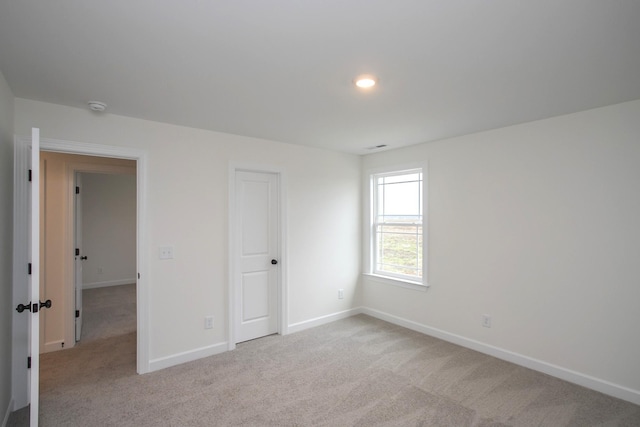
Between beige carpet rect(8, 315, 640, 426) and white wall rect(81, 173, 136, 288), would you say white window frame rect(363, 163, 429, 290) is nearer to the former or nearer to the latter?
beige carpet rect(8, 315, 640, 426)

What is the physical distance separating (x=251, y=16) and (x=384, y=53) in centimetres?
78

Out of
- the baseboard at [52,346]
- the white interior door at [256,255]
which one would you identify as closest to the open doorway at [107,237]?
the baseboard at [52,346]

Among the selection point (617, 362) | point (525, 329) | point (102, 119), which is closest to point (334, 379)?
point (525, 329)

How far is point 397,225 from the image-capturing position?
4590 millimetres

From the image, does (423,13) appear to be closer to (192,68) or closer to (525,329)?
(192,68)

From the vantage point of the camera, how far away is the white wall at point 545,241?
270 centimetres

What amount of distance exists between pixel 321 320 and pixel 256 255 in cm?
135

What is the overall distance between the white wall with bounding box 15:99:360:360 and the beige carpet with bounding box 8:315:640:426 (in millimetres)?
522

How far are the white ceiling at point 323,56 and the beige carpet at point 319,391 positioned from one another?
95.7 inches

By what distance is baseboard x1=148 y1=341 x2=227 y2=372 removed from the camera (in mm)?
3166

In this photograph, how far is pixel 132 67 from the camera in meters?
2.06

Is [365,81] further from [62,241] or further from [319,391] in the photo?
[62,241]

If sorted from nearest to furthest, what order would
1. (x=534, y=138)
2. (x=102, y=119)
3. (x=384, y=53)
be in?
(x=384, y=53) < (x=102, y=119) < (x=534, y=138)

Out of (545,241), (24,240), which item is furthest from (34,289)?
(545,241)
